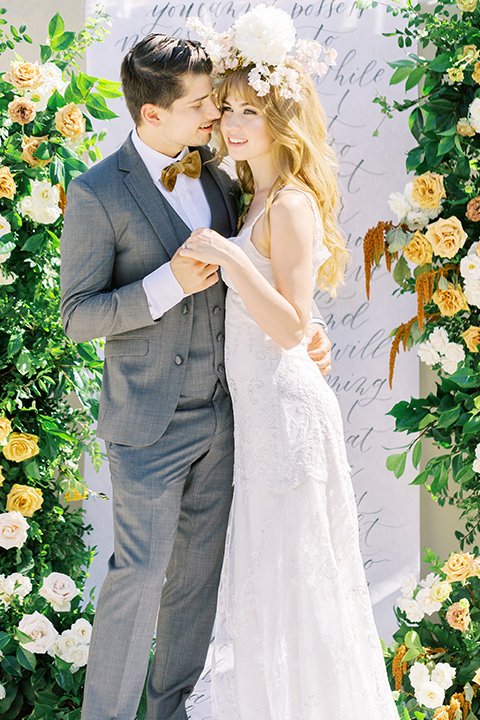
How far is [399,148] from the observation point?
9.41ft

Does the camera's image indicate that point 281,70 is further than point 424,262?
No

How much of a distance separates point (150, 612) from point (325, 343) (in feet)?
3.13

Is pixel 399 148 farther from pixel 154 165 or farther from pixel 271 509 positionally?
pixel 271 509

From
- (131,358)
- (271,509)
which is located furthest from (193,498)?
(131,358)

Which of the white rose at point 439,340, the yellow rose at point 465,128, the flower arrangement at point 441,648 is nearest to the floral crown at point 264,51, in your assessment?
the yellow rose at point 465,128

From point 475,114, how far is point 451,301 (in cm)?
55

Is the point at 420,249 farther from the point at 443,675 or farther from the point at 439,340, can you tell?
the point at 443,675

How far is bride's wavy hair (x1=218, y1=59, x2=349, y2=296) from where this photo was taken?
6.77 ft

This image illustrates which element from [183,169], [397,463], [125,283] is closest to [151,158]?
[183,169]

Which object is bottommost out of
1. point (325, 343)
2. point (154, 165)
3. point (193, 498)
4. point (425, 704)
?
point (425, 704)

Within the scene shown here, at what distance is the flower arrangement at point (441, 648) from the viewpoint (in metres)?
2.34

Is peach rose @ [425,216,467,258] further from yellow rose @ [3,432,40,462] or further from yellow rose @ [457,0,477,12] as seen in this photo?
yellow rose @ [3,432,40,462]

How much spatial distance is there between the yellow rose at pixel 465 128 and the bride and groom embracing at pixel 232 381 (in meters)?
0.44

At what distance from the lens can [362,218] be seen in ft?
9.50
